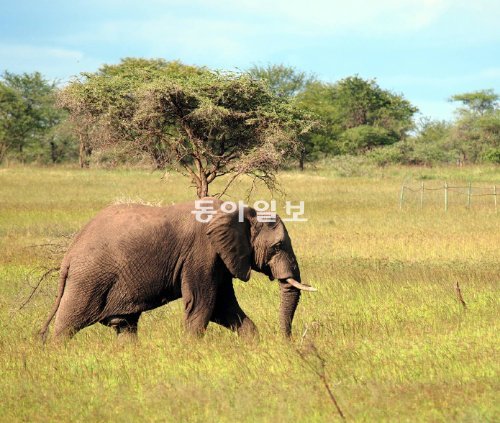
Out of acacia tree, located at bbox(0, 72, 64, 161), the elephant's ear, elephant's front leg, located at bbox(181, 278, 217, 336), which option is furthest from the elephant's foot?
acacia tree, located at bbox(0, 72, 64, 161)

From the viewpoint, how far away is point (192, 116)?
23.2 m

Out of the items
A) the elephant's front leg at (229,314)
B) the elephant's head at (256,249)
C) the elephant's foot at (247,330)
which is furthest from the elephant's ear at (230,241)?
the elephant's foot at (247,330)

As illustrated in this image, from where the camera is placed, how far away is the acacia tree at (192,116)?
22953 mm

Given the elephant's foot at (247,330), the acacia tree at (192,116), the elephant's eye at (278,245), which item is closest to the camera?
the elephant's eye at (278,245)

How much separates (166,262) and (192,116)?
13.0 meters

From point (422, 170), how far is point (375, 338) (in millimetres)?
48529

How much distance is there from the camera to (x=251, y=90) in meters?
23.3

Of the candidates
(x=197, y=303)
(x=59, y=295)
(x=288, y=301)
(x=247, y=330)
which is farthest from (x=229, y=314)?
(x=59, y=295)

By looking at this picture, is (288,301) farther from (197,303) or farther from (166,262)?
(166,262)

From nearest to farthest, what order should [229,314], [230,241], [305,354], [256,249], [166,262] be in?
1. [305,354]
2. [230,241]
3. [166,262]
4. [256,249]
5. [229,314]

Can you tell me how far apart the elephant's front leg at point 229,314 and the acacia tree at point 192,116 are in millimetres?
11937

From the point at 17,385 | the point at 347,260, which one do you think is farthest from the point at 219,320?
the point at 347,260

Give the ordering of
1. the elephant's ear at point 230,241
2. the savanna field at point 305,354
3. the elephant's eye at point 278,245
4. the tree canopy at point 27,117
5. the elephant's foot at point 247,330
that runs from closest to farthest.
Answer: the savanna field at point 305,354 → the elephant's ear at point 230,241 → the elephant's eye at point 278,245 → the elephant's foot at point 247,330 → the tree canopy at point 27,117

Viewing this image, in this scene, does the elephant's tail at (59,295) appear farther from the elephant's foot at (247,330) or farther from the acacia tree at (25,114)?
the acacia tree at (25,114)
